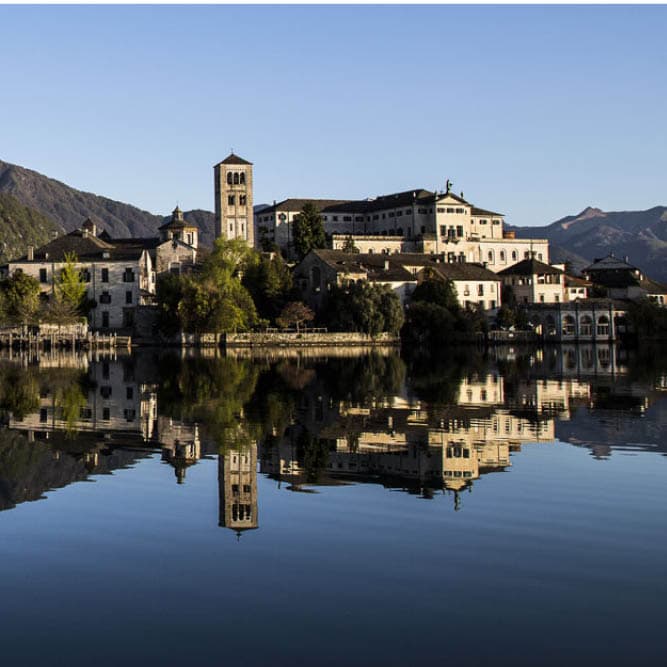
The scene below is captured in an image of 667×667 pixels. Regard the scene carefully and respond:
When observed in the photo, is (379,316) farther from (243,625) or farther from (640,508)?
(243,625)

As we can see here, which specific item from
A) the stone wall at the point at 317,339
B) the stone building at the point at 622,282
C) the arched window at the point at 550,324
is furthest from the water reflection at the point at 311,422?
the stone building at the point at 622,282

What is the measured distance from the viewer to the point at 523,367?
6469 cm

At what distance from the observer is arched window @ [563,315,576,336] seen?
11062 centimetres

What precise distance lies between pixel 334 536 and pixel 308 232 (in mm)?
106996

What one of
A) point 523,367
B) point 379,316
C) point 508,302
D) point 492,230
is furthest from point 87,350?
point 492,230

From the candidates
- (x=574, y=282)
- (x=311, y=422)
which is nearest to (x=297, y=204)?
(x=574, y=282)

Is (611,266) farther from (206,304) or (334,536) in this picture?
(334,536)

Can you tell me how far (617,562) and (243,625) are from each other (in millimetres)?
5411

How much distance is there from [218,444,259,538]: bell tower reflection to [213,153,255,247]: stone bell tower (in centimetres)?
10291

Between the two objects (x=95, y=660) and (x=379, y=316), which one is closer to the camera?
(x=95, y=660)

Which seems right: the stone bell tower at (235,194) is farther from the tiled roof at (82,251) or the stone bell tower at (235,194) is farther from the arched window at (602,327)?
the arched window at (602,327)

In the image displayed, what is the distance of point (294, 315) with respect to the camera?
100688 mm

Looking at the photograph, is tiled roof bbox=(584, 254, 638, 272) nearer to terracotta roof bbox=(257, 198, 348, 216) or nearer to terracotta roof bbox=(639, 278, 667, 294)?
terracotta roof bbox=(639, 278, 667, 294)

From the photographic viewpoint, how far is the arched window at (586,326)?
11075 centimetres
